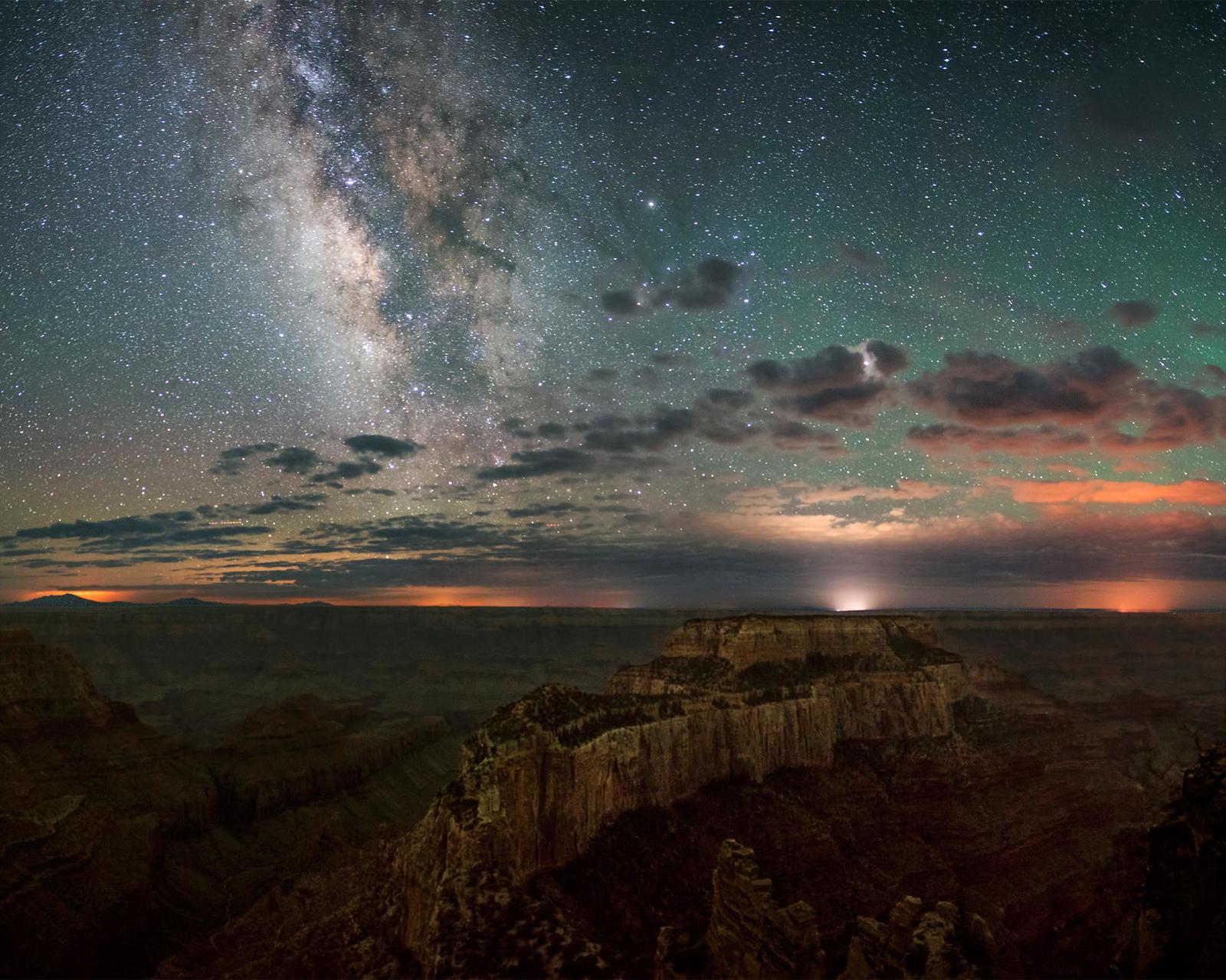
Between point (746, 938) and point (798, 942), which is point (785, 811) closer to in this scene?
point (746, 938)

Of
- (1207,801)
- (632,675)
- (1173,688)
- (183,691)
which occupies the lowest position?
(183,691)

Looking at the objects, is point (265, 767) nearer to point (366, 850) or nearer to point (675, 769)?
point (366, 850)

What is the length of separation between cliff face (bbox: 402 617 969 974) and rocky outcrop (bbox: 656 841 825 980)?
7.90 meters

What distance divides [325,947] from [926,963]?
24.2m

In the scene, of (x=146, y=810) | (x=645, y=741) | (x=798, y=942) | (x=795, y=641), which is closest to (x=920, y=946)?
(x=798, y=942)

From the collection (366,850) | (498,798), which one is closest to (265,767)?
(366,850)

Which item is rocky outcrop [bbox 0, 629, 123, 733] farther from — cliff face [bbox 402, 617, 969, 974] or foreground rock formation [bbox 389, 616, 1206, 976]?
foreground rock formation [bbox 389, 616, 1206, 976]

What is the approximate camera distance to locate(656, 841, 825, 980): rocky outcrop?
66.0 ft

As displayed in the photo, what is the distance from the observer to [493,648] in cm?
18350

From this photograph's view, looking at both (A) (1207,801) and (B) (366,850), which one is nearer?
(A) (1207,801)

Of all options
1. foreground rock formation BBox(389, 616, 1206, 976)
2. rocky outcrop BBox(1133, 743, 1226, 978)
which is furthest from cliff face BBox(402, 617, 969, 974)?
rocky outcrop BBox(1133, 743, 1226, 978)

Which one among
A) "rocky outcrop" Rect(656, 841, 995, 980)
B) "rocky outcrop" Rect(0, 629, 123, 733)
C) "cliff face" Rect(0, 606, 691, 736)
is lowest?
"cliff face" Rect(0, 606, 691, 736)

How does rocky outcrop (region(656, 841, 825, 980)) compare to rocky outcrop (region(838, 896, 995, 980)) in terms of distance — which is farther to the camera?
rocky outcrop (region(656, 841, 825, 980))

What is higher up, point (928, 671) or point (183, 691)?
point (928, 671)
